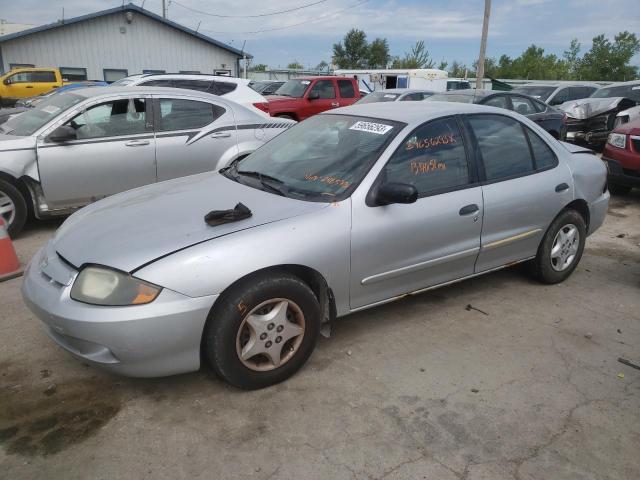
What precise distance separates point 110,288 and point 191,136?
4016mm

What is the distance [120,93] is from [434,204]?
414cm

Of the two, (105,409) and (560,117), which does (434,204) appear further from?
(560,117)

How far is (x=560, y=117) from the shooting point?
1116cm

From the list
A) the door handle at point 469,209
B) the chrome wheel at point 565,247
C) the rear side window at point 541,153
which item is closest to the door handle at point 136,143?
the door handle at point 469,209

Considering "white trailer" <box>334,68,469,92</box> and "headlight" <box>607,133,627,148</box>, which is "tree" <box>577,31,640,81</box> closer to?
"white trailer" <box>334,68,469,92</box>

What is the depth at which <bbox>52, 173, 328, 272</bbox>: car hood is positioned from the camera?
8.82 ft

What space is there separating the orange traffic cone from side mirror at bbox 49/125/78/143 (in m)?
1.25

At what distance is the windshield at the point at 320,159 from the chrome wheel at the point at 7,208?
2.86m

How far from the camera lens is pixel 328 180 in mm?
3301

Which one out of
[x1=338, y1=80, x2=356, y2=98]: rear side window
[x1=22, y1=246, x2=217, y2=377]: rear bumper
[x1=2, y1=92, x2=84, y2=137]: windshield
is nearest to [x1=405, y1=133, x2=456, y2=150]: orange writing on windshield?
[x1=22, y1=246, x2=217, y2=377]: rear bumper

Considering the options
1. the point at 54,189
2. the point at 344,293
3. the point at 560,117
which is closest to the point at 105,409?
the point at 344,293

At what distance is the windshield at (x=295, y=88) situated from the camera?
13.6 m

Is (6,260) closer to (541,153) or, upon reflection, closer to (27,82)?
(541,153)

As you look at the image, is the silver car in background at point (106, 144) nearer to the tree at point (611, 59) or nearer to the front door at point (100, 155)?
the front door at point (100, 155)
